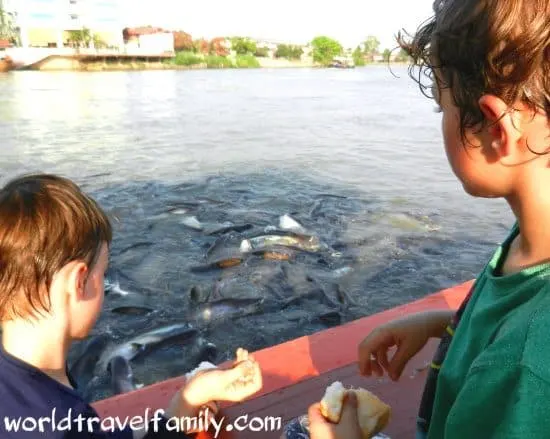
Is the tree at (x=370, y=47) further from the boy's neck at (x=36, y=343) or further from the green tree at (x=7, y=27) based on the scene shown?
the boy's neck at (x=36, y=343)

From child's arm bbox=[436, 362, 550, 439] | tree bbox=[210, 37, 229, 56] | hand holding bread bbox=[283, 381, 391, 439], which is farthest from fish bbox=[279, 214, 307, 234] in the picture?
tree bbox=[210, 37, 229, 56]

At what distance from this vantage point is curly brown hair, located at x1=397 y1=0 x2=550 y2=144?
3.51 ft

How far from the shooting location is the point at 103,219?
195cm

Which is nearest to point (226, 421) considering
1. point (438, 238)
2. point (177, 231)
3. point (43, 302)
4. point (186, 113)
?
point (43, 302)

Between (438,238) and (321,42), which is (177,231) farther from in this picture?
(321,42)

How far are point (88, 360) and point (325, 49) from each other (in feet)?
359

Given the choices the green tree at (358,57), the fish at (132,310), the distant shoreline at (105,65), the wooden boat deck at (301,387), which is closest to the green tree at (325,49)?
the green tree at (358,57)

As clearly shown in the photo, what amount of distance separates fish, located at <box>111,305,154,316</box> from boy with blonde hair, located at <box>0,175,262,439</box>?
9.78 ft

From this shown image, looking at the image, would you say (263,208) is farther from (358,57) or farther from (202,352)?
(358,57)

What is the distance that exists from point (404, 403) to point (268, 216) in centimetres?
546

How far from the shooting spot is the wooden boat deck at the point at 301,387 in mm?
2377

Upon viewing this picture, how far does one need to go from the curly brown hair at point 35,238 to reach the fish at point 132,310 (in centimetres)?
316

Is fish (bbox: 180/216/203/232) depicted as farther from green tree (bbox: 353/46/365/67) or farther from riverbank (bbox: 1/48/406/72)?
green tree (bbox: 353/46/365/67)

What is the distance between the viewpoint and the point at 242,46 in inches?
4013
